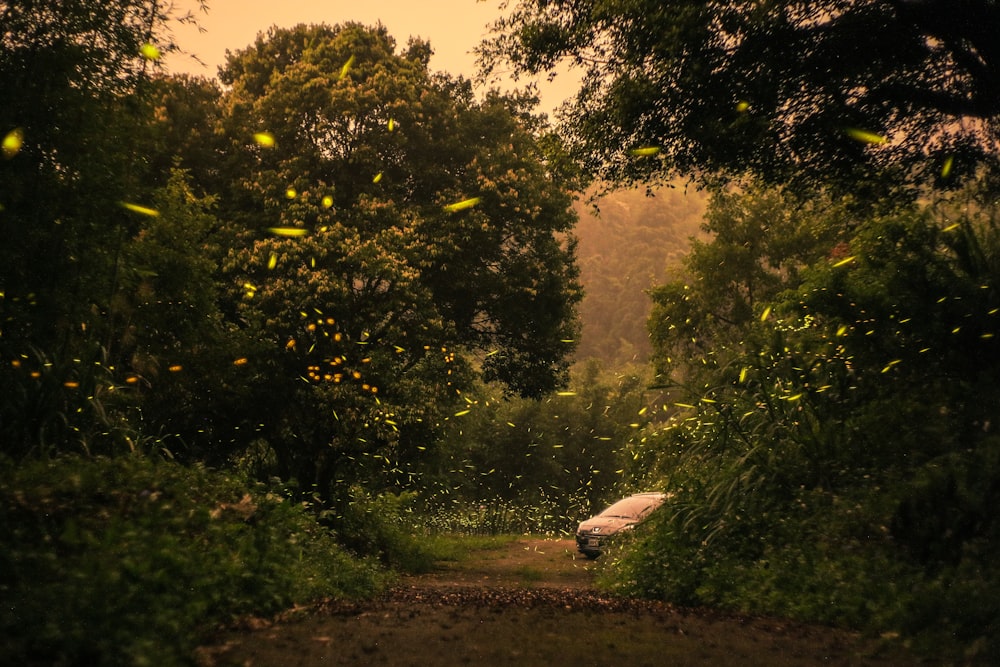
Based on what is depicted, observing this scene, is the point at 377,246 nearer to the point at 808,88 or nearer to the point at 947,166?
the point at 808,88

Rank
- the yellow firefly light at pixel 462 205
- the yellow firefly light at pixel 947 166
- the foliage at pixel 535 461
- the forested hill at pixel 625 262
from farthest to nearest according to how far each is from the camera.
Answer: the forested hill at pixel 625 262 → the foliage at pixel 535 461 → the yellow firefly light at pixel 462 205 → the yellow firefly light at pixel 947 166

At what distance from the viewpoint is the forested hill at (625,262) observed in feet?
256

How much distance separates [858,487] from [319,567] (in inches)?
246

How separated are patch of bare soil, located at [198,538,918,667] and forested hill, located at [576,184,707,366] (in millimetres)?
60368

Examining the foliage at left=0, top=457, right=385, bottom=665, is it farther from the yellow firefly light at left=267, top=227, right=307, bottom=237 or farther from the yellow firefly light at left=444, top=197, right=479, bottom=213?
the yellow firefly light at left=444, top=197, right=479, bottom=213

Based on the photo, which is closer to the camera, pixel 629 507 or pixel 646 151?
pixel 646 151

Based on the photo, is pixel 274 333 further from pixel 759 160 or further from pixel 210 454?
pixel 759 160

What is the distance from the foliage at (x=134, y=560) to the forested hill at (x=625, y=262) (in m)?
60.8

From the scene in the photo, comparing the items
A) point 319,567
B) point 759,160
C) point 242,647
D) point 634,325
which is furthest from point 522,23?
point 634,325

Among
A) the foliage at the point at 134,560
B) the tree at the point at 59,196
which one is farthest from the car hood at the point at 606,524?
the tree at the point at 59,196

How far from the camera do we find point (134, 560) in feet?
16.4

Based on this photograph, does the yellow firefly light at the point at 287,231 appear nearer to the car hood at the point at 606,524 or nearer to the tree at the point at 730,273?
the car hood at the point at 606,524

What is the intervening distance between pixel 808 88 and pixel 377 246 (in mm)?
8278

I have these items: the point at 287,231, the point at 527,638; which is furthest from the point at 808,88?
the point at 287,231
